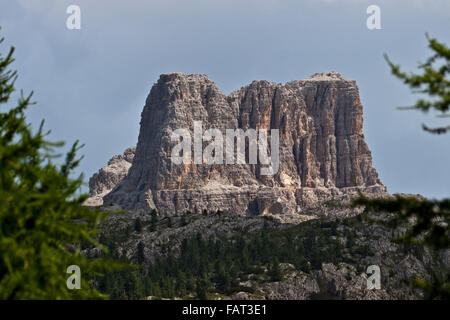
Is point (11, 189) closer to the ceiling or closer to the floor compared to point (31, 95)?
closer to the floor

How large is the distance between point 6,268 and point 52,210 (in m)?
3.37

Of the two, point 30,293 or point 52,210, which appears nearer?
point 30,293

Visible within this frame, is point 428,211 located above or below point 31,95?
below

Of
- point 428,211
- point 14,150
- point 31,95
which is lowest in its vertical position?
point 428,211

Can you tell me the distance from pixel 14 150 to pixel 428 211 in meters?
19.4

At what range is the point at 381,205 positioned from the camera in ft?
121

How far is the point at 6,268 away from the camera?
112ft

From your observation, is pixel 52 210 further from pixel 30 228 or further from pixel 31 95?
pixel 31 95
